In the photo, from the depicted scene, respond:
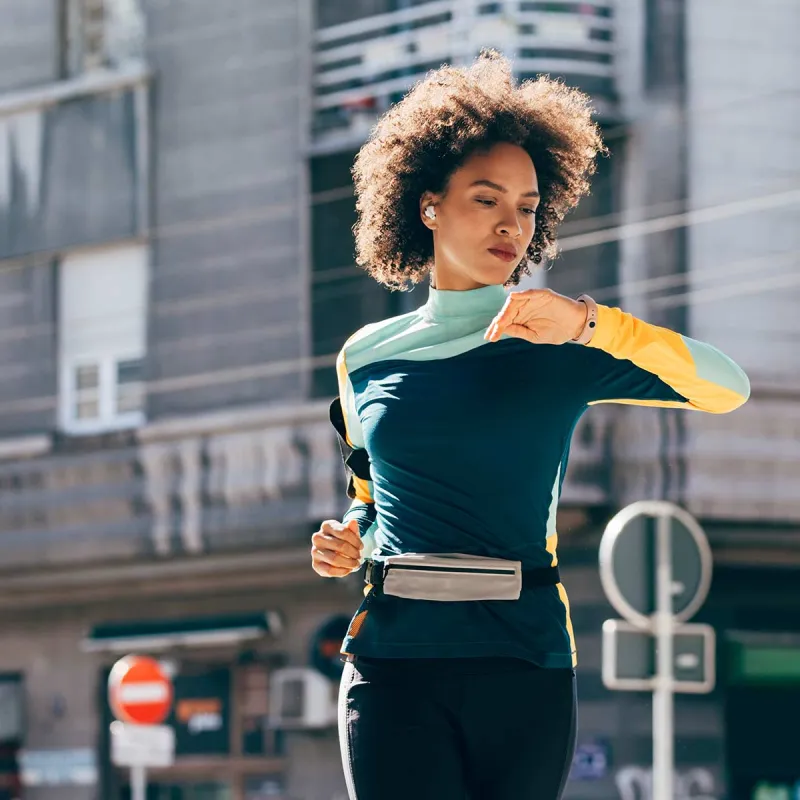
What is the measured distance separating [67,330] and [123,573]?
7.60 ft

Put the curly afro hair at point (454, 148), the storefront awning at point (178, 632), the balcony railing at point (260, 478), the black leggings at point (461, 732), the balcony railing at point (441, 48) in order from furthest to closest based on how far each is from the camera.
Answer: the storefront awning at point (178, 632) → the balcony railing at point (441, 48) → the balcony railing at point (260, 478) → the curly afro hair at point (454, 148) → the black leggings at point (461, 732)

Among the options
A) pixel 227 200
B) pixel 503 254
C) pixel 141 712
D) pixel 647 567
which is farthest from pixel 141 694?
pixel 503 254

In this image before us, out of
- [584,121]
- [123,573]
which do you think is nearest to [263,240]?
[123,573]

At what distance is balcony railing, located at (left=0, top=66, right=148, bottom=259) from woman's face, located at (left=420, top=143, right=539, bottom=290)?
14359mm

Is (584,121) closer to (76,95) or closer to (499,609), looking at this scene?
(499,609)

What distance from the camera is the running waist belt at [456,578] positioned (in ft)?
10.0

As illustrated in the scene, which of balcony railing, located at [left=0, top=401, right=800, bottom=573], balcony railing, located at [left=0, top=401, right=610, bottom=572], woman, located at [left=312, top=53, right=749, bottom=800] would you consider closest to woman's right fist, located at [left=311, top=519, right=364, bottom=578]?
woman, located at [left=312, top=53, right=749, bottom=800]

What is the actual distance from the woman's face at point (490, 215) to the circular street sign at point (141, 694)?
42.1 ft

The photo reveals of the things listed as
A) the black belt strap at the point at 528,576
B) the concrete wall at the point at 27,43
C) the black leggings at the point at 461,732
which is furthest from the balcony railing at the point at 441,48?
the black leggings at the point at 461,732

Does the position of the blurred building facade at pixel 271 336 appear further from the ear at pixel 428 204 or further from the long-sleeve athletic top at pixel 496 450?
the long-sleeve athletic top at pixel 496 450

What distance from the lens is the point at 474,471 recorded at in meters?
3.10

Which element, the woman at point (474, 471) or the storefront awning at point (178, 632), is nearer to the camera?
the woman at point (474, 471)

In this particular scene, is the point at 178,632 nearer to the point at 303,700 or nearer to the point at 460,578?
the point at 303,700

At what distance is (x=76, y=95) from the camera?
1798cm
